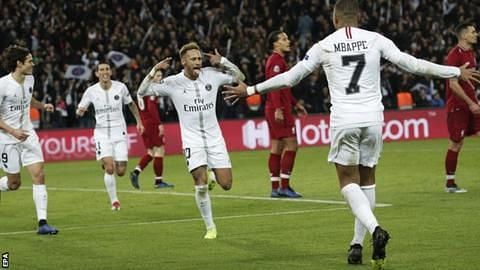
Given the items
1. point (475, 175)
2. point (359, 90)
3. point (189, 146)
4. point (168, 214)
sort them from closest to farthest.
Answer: point (359, 90) < point (189, 146) < point (168, 214) < point (475, 175)

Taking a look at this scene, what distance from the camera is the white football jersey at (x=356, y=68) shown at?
1092 centimetres

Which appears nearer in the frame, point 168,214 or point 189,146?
point 189,146

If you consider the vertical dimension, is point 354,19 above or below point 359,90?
above

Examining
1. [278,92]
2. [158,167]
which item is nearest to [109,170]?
[278,92]

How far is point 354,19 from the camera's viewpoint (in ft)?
36.5

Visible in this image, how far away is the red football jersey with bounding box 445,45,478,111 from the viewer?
17.9m

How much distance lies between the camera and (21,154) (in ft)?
51.3

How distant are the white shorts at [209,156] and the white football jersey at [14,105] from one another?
2696mm

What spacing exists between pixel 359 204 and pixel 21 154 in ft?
21.2

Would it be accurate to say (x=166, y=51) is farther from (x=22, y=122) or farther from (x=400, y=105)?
(x=22, y=122)

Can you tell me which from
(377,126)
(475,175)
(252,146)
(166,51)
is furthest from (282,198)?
(166,51)

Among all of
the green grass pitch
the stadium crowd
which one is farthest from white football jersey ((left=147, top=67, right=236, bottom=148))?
the stadium crowd

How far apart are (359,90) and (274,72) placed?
8.40 metres

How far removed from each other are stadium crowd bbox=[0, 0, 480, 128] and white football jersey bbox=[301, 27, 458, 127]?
23034 mm
